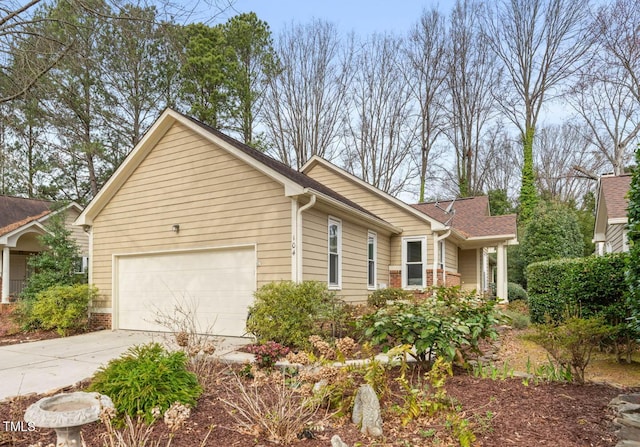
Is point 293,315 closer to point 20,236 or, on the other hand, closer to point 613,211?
point 613,211

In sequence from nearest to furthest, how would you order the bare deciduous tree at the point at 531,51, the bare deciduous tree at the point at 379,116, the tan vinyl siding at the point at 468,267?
the tan vinyl siding at the point at 468,267
the bare deciduous tree at the point at 531,51
the bare deciduous tree at the point at 379,116

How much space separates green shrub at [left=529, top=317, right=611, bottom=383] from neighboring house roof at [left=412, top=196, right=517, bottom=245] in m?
9.36

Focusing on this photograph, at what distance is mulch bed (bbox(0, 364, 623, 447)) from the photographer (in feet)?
11.4

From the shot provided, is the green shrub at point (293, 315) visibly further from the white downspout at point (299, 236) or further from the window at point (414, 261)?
the window at point (414, 261)

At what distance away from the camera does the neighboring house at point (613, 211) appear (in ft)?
33.1

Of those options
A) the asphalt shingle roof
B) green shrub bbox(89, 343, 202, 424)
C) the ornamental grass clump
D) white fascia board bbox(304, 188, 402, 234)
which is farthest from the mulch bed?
the asphalt shingle roof

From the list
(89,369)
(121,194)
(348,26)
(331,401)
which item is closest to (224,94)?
(348,26)

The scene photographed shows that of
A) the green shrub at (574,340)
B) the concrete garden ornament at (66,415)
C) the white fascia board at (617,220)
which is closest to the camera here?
the concrete garden ornament at (66,415)

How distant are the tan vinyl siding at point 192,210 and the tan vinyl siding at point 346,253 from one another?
1.71 ft

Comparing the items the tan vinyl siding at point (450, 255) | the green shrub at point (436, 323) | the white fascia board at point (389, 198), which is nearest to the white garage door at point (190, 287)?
the green shrub at point (436, 323)

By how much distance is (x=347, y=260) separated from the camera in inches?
419

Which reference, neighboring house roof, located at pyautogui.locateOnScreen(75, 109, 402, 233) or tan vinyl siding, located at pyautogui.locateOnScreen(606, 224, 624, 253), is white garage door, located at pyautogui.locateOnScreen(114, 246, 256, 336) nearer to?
neighboring house roof, located at pyautogui.locateOnScreen(75, 109, 402, 233)

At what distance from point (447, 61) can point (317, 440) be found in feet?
84.6

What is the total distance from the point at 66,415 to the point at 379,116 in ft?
77.8
